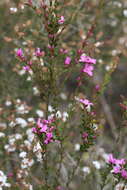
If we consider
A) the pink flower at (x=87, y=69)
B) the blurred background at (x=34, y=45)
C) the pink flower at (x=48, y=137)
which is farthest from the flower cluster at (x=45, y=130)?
the blurred background at (x=34, y=45)

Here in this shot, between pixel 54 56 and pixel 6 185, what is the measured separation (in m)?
0.97

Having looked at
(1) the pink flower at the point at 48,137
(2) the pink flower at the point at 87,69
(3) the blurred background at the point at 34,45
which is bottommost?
(1) the pink flower at the point at 48,137

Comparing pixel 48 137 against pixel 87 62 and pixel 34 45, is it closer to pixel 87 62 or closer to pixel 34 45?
pixel 87 62

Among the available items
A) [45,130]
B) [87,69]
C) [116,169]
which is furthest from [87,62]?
[116,169]

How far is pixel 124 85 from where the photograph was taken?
5789mm

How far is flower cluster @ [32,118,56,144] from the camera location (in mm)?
1708

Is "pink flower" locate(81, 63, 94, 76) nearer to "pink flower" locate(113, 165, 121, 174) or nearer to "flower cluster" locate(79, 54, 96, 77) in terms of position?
"flower cluster" locate(79, 54, 96, 77)

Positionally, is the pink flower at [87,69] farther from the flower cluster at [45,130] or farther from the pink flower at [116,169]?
the pink flower at [116,169]

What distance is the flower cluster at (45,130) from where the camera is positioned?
67.2 inches

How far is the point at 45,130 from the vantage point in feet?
5.63

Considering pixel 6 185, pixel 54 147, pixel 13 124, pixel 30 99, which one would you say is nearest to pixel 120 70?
pixel 30 99

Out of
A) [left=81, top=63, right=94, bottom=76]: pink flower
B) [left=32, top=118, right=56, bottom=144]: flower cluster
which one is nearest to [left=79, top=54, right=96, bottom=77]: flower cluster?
[left=81, top=63, right=94, bottom=76]: pink flower

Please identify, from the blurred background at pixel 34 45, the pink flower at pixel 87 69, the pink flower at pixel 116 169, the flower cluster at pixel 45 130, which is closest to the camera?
the flower cluster at pixel 45 130

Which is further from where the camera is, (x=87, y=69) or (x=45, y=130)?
(x=87, y=69)
